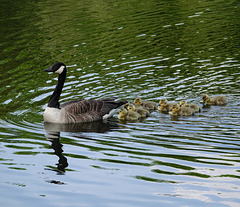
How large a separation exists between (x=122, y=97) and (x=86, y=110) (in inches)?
77.0

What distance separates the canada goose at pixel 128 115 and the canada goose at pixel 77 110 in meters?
0.52

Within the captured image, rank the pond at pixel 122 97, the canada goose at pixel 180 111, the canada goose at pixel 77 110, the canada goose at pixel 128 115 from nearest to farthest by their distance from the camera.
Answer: the pond at pixel 122 97, the canada goose at pixel 128 115, the canada goose at pixel 180 111, the canada goose at pixel 77 110

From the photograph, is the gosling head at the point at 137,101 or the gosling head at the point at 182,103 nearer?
the gosling head at the point at 182,103

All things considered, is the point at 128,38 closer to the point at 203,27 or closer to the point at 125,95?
the point at 203,27

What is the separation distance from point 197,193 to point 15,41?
16.3 m

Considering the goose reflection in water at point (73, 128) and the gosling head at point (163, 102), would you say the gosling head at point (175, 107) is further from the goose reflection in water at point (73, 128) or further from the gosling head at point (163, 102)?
the goose reflection in water at point (73, 128)

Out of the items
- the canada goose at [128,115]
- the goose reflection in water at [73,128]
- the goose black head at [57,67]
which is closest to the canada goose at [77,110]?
Answer: the goose black head at [57,67]

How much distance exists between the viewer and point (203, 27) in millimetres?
25062

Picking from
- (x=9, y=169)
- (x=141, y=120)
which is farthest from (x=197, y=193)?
(x=141, y=120)

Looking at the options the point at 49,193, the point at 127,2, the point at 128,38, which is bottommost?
the point at 49,193

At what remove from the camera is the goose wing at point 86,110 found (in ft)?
48.5

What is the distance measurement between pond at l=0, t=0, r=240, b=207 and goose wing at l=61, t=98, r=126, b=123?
0.21 meters

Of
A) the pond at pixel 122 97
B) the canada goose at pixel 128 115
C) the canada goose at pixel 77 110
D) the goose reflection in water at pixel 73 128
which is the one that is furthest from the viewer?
the canada goose at pixel 77 110

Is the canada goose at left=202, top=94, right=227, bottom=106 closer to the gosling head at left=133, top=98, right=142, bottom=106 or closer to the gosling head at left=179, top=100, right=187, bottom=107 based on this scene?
the gosling head at left=179, top=100, right=187, bottom=107
